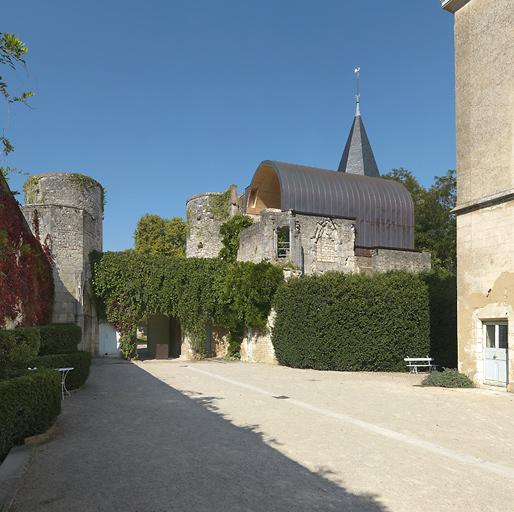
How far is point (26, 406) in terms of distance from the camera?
573 centimetres

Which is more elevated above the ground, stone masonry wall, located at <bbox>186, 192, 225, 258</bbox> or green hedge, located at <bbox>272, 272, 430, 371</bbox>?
stone masonry wall, located at <bbox>186, 192, 225, 258</bbox>

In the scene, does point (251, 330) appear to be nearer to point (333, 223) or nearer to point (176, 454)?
point (333, 223)

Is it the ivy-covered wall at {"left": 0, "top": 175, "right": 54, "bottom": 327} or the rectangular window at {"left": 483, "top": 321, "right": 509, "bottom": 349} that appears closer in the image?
the rectangular window at {"left": 483, "top": 321, "right": 509, "bottom": 349}

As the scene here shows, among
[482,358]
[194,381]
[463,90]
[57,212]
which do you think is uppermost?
[463,90]

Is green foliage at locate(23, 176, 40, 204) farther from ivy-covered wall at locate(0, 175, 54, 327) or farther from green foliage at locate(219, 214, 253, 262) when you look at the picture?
green foliage at locate(219, 214, 253, 262)

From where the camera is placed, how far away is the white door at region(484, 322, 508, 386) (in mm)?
10320

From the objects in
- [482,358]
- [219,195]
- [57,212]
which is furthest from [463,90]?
[219,195]

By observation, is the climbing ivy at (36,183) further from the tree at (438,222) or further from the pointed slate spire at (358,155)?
the tree at (438,222)

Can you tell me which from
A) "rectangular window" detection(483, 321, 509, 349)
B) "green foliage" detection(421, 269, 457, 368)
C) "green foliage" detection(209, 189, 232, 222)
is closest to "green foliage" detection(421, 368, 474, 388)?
"rectangular window" detection(483, 321, 509, 349)

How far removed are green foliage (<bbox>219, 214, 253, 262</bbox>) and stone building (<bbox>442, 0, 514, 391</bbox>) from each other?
12.9 meters

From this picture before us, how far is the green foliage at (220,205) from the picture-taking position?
28.2 metres

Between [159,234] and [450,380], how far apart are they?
32.4 meters

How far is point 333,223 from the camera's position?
2141 centimetres

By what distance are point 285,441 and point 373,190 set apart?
2047cm
